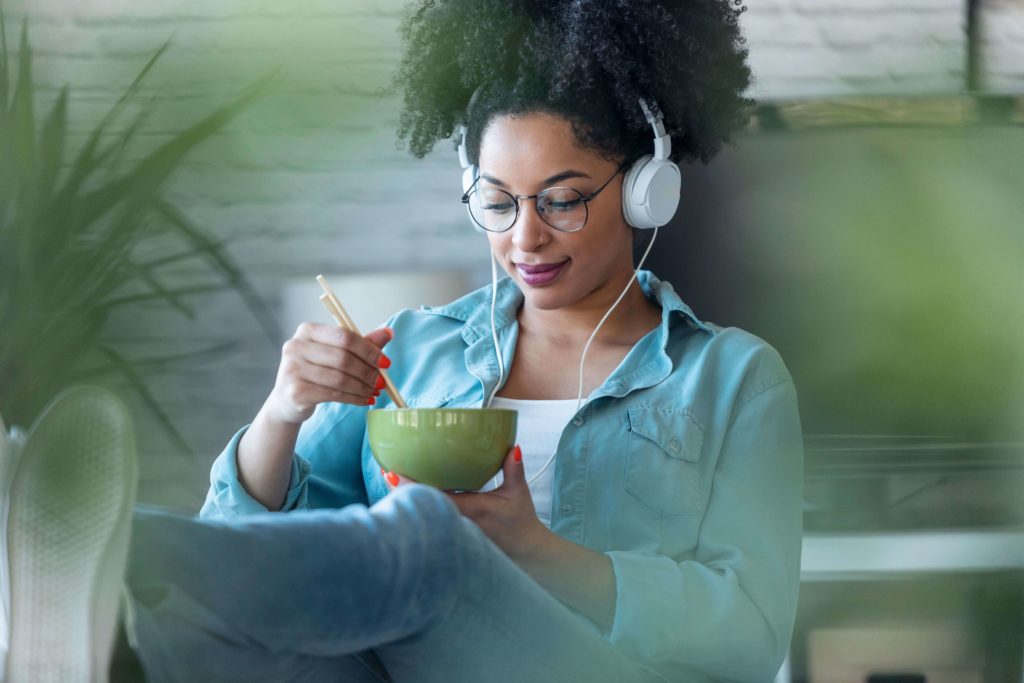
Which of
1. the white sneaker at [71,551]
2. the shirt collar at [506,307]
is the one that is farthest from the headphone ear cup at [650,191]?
the white sneaker at [71,551]

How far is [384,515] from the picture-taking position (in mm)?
634

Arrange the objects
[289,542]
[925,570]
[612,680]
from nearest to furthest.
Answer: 1. [289,542]
2. [612,680]
3. [925,570]

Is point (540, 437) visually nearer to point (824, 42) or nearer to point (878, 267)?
point (878, 267)

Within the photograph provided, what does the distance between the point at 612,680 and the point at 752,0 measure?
4.58 ft

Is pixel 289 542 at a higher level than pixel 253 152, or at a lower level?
lower

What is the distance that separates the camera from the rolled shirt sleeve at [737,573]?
88 cm

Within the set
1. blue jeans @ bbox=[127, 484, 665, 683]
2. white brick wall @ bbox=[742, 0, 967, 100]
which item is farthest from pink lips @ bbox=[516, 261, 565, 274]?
white brick wall @ bbox=[742, 0, 967, 100]

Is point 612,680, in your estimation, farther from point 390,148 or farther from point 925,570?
point 390,148

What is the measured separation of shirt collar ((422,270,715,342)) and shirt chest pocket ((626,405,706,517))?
0.33 feet

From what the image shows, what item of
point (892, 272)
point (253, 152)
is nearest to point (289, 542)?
point (253, 152)

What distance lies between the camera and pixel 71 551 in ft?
→ 2.07

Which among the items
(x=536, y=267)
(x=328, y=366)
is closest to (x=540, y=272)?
(x=536, y=267)

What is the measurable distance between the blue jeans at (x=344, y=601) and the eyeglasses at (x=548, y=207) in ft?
1.24

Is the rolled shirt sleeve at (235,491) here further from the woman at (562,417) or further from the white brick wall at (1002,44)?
the white brick wall at (1002,44)
